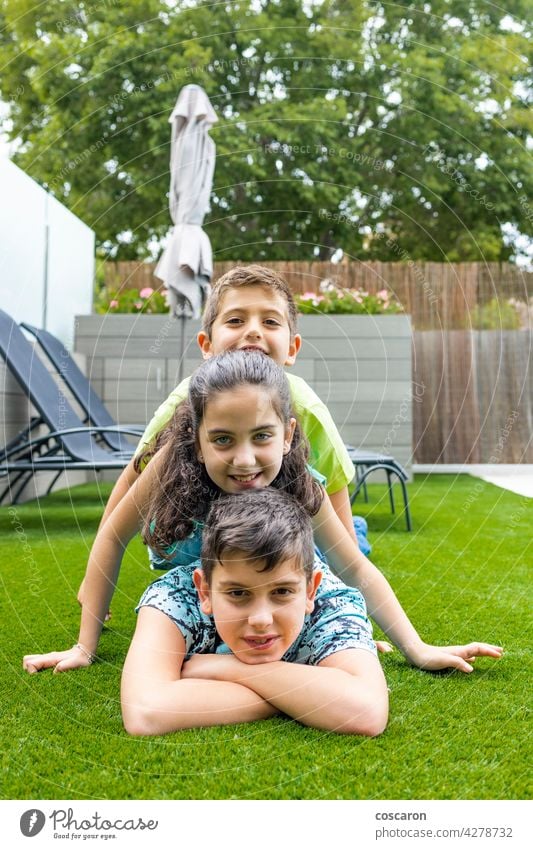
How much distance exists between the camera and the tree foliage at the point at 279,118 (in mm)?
6918

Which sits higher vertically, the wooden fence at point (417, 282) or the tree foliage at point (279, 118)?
the tree foliage at point (279, 118)

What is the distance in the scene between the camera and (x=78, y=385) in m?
7.23

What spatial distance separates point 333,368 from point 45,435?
3208mm

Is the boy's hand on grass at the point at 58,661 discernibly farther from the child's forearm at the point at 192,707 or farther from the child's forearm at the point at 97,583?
the child's forearm at the point at 192,707

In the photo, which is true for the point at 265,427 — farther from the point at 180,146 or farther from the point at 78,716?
the point at 180,146

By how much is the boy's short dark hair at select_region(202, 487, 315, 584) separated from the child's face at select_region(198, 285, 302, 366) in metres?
0.47

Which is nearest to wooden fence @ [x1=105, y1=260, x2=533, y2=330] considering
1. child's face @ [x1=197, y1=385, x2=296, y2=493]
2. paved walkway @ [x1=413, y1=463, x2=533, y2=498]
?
paved walkway @ [x1=413, y1=463, x2=533, y2=498]

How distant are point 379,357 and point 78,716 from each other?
6311mm

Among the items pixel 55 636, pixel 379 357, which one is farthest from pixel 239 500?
pixel 379 357

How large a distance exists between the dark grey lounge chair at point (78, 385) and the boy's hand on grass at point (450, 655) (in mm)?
4196

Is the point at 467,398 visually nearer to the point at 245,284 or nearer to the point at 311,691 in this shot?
the point at 245,284

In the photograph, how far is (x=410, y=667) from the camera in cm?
237
